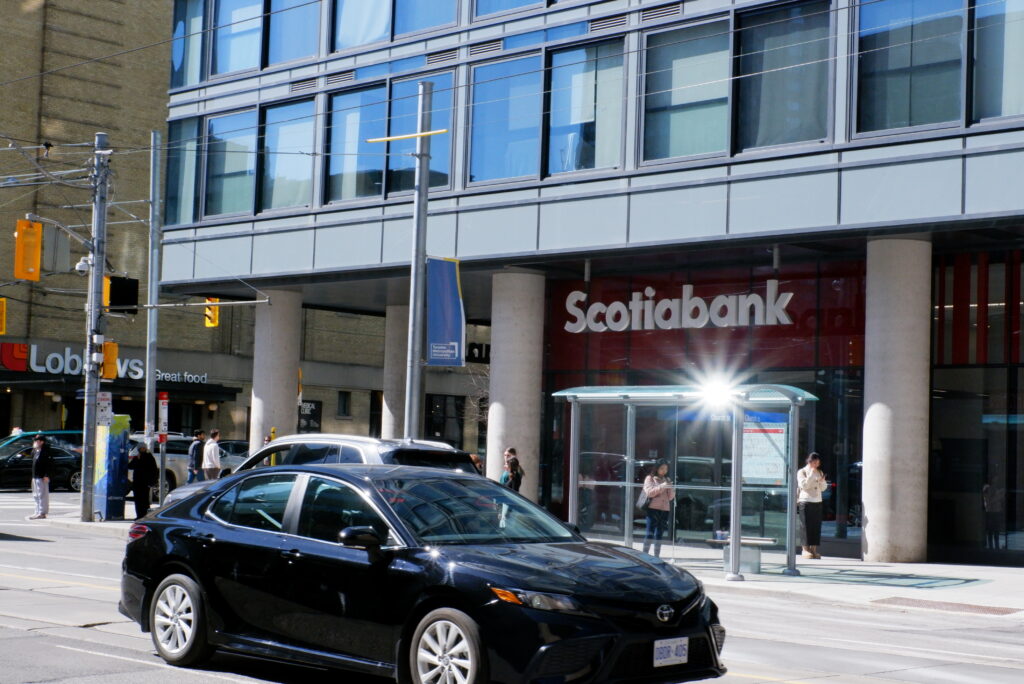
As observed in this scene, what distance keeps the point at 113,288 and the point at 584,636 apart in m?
23.0

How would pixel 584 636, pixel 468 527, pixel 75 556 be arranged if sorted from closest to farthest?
pixel 584 636
pixel 468 527
pixel 75 556

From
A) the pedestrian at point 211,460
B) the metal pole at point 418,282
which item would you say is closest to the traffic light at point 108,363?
the pedestrian at point 211,460

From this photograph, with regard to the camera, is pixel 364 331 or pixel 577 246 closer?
pixel 577 246

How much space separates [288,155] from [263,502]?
24789 mm

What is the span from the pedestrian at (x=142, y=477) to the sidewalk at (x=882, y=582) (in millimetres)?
11986

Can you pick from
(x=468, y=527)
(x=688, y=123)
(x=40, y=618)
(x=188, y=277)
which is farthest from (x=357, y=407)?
(x=468, y=527)

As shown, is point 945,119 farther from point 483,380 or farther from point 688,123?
point 483,380

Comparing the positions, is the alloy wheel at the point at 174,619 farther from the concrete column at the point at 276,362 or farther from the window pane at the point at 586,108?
the concrete column at the point at 276,362

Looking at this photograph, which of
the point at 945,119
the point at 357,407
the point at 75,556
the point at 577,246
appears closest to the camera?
the point at 75,556

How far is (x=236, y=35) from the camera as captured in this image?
34.6 meters

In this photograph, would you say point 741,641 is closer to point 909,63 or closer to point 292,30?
point 909,63

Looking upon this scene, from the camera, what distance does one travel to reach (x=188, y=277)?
3494cm

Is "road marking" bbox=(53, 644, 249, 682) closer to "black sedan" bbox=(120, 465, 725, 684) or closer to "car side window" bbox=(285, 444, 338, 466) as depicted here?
"black sedan" bbox=(120, 465, 725, 684)

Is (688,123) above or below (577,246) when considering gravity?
above
